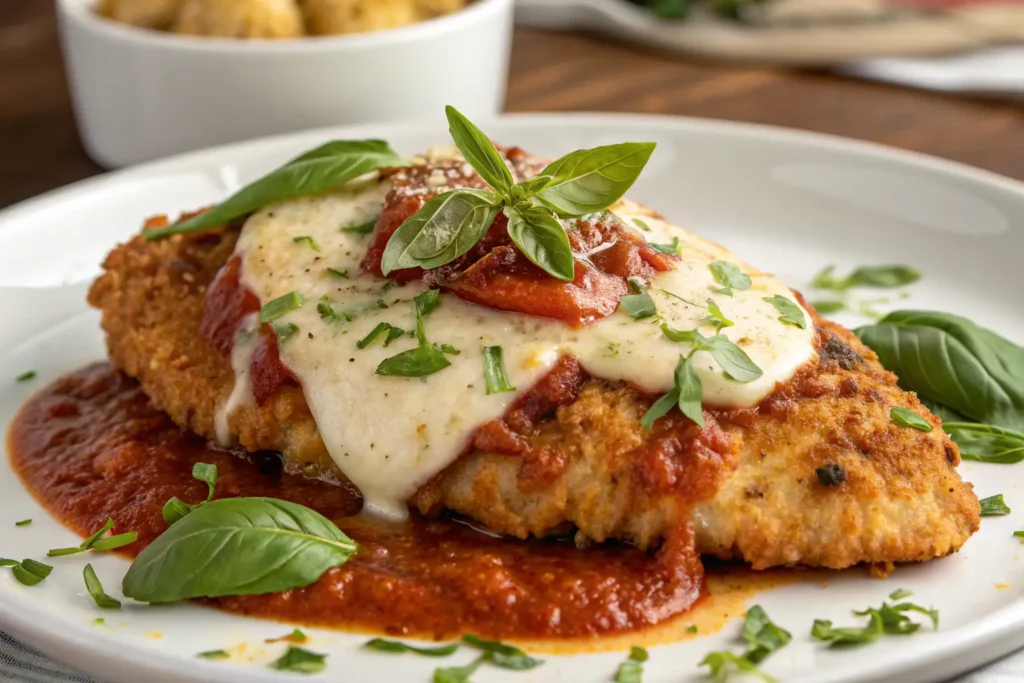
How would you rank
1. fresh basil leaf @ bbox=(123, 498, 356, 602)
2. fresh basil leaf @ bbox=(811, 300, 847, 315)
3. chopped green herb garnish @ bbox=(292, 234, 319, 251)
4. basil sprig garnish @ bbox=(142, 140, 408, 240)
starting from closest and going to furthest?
fresh basil leaf @ bbox=(123, 498, 356, 602) → chopped green herb garnish @ bbox=(292, 234, 319, 251) → basil sprig garnish @ bbox=(142, 140, 408, 240) → fresh basil leaf @ bbox=(811, 300, 847, 315)

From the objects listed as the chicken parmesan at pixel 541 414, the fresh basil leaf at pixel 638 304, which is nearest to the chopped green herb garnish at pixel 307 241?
the chicken parmesan at pixel 541 414

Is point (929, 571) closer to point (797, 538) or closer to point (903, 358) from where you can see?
point (797, 538)

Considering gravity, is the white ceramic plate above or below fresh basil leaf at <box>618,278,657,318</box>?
below

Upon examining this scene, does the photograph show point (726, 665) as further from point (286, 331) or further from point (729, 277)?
point (286, 331)

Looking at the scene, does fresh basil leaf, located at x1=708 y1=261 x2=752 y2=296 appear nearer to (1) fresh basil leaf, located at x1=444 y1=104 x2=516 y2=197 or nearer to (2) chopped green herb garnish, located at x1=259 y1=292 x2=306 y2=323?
(1) fresh basil leaf, located at x1=444 y1=104 x2=516 y2=197

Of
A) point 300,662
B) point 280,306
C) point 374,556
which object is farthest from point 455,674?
point 280,306

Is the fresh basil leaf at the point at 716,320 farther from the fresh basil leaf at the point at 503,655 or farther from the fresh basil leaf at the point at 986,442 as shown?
the fresh basil leaf at the point at 503,655

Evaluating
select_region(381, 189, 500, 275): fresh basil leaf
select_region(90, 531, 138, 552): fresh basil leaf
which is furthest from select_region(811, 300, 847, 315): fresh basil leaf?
select_region(90, 531, 138, 552): fresh basil leaf

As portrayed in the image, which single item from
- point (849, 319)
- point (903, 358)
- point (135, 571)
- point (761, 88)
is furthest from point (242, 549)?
point (761, 88)
